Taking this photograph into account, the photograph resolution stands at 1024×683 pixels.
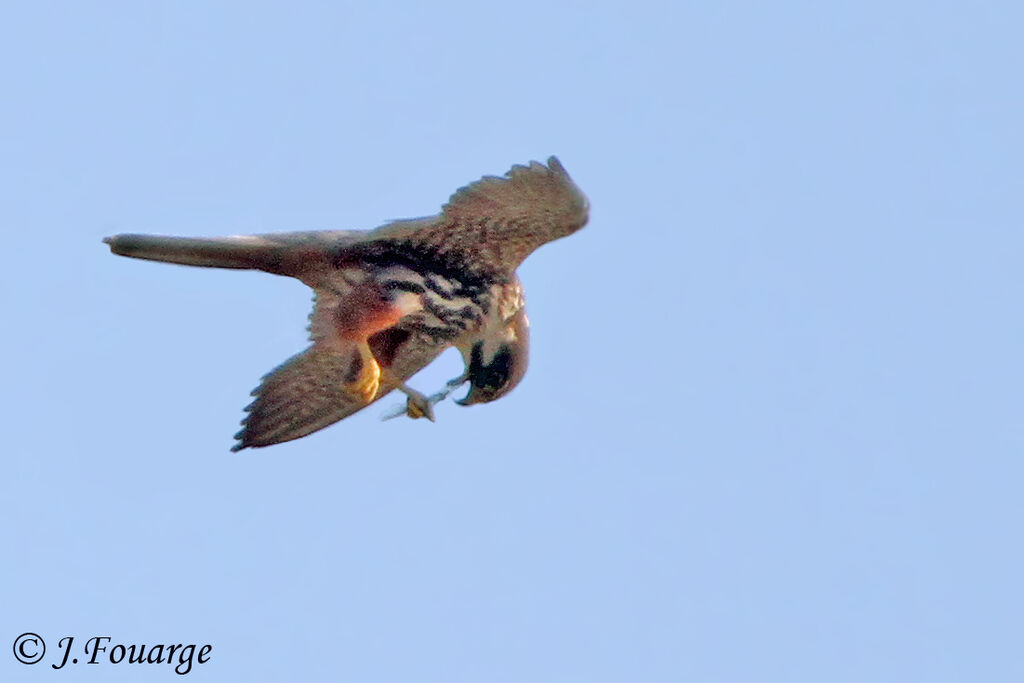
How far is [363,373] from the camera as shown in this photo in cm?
1196

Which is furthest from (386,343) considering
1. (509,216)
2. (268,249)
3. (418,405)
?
(509,216)

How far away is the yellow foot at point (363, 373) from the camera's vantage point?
39.0 ft

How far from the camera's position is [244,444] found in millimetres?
12797

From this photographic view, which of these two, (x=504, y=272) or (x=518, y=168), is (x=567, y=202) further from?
(x=504, y=272)

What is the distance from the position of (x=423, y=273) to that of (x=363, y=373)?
81cm

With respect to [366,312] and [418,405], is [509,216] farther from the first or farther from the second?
[418,405]

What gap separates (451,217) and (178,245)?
66.2 inches

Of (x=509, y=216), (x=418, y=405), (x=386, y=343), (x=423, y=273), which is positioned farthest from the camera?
(x=386, y=343)

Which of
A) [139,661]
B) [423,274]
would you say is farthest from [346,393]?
[139,661]

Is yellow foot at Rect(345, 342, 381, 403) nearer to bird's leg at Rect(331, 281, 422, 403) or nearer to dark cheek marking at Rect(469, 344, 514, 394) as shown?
bird's leg at Rect(331, 281, 422, 403)

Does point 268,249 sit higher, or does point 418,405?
point 268,249

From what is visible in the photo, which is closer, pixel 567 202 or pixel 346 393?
pixel 567 202

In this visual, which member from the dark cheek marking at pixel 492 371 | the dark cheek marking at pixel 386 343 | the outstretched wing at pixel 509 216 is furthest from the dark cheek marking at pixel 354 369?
the outstretched wing at pixel 509 216

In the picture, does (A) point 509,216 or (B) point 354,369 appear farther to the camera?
(B) point 354,369
